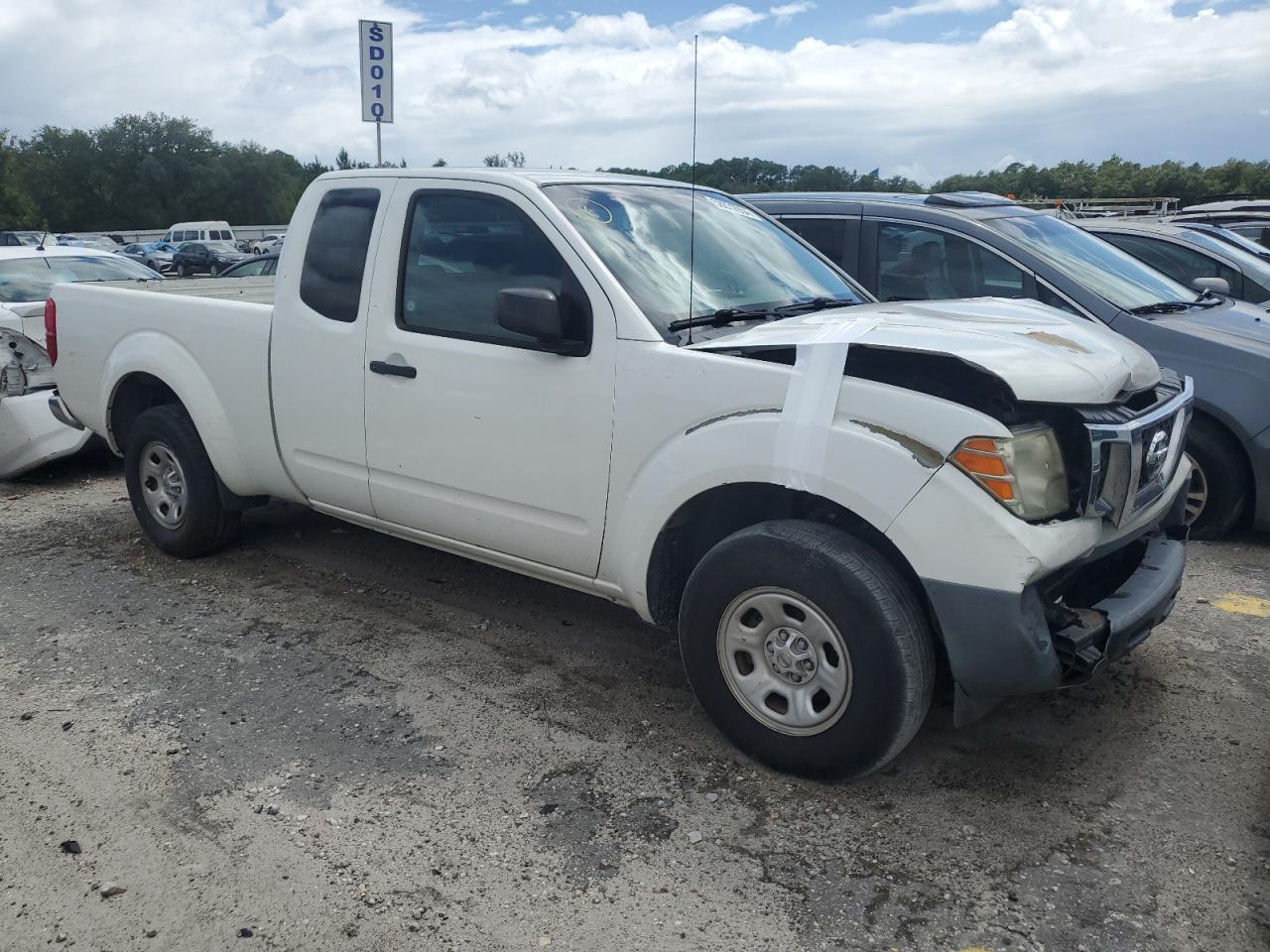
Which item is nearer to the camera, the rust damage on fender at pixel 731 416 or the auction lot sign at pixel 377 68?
the rust damage on fender at pixel 731 416

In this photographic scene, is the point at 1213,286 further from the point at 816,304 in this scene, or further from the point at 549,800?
the point at 549,800

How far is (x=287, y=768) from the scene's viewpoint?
3529 mm

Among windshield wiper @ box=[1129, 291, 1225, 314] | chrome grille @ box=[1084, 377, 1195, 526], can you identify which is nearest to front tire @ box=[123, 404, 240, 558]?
chrome grille @ box=[1084, 377, 1195, 526]

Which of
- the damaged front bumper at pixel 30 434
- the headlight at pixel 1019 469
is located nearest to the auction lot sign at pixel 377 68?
the damaged front bumper at pixel 30 434

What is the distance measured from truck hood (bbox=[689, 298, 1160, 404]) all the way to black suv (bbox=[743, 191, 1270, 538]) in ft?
7.21

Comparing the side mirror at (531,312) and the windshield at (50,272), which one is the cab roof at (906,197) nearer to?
the side mirror at (531,312)

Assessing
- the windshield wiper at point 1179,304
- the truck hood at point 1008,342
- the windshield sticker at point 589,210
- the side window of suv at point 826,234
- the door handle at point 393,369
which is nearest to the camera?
→ the truck hood at point 1008,342

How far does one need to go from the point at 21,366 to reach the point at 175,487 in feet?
8.38

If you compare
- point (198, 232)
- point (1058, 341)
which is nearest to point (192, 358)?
point (1058, 341)

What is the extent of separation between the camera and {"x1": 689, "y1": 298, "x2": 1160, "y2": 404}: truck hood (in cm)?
305

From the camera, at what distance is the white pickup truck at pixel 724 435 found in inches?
119

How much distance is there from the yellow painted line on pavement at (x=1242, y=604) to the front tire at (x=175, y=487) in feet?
15.6

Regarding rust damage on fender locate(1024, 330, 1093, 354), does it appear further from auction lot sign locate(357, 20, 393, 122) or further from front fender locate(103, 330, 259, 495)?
auction lot sign locate(357, 20, 393, 122)

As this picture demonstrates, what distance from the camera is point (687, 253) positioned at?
4113mm
